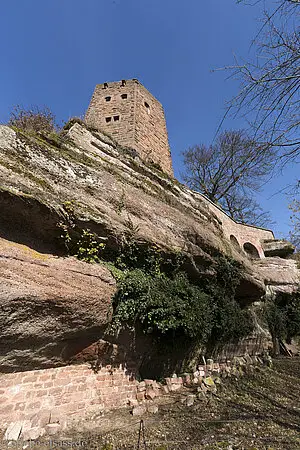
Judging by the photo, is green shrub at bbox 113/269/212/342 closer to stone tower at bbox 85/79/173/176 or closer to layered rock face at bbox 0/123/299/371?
layered rock face at bbox 0/123/299/371

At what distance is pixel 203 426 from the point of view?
158 inches

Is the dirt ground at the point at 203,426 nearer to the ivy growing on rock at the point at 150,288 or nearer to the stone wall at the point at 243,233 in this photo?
the ivy growing on rock at the point at 150,288

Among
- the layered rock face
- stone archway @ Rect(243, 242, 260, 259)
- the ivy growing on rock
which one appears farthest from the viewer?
stone archway @ Rect(243, 242, 260, 259)

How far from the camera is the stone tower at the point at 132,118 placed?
10250 millimetres

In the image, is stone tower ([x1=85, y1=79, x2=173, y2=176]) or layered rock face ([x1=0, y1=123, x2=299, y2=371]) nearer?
layered rock face ([x1=0, y1=123, x2=299, y2=371])

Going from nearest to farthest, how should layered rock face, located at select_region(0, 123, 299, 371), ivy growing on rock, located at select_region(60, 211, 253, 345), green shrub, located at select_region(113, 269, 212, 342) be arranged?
layered rock face, located at select_region(0, 123, 299, 371)
ivy growing on rock, located at select_region(60, 211, 253, 345)
green shrub, located at select_region(113, 269, 212, 342)

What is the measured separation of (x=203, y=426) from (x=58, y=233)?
4100 mm

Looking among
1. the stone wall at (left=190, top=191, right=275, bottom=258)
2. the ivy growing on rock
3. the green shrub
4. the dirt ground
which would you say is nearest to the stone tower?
the stone wall at (left=190, top=191, right=275, bottom=258)

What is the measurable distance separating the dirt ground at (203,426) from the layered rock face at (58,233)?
4.15 feet

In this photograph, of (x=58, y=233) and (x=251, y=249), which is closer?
(x=58, y=233)

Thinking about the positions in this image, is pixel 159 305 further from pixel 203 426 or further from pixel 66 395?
pixel 66 395

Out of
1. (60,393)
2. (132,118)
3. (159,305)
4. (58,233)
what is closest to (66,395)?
(60,393)

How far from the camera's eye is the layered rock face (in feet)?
12.2

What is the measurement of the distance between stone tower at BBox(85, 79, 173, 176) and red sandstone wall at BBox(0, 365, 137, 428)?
25.3ft
